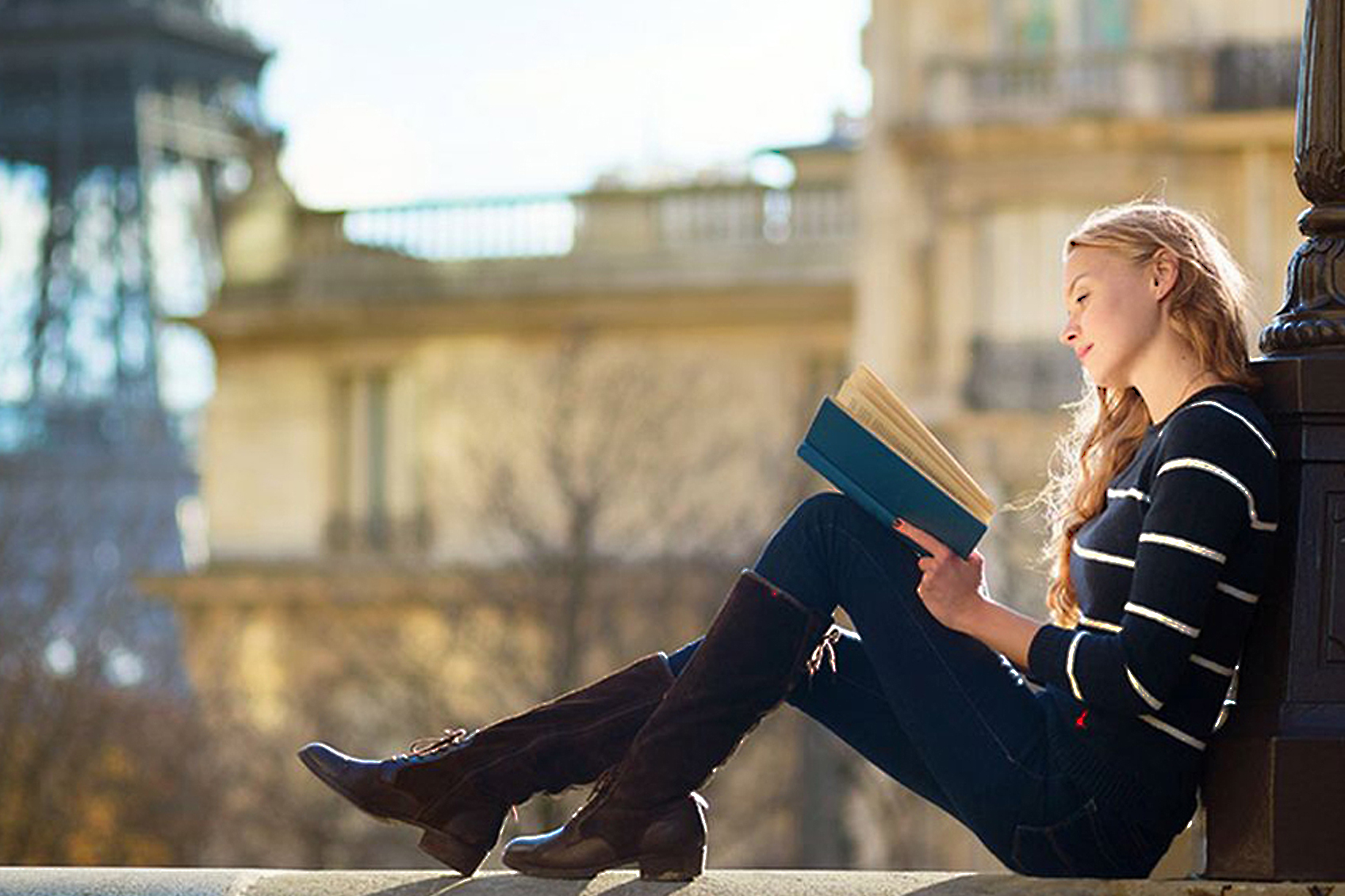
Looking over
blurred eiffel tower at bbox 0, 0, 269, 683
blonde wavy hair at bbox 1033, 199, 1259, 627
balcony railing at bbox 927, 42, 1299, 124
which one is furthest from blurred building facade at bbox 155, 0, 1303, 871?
blurred eiffel tower at bbox 0, 0, 269, 683

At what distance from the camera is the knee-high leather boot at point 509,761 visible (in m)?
6.28

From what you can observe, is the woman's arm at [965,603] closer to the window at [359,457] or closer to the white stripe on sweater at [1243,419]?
the white stripe on sweater at [1243,419]

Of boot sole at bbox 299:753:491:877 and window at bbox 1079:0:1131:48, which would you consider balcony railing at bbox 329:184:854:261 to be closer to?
window at bbox 1079:0:1131:48

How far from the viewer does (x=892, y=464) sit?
5.92 m

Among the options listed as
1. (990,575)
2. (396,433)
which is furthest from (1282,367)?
(396,433)

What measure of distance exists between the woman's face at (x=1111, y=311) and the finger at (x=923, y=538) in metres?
0.48

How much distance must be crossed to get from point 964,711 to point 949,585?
0.27 metres

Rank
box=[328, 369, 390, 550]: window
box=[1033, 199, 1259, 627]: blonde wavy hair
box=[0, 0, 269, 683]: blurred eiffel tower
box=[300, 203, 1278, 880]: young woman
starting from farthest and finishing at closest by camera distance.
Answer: box=[0, 0, 269, 683]: blurred eiffel tower, box=[328, 369, 390, 550]: window, box=[1033, 199, 1259, 627]: blonde wavy hair, box=[300, 203, 1278, 880]: young woman

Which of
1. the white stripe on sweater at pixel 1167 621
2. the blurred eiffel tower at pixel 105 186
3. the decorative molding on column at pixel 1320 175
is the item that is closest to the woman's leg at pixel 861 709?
the white stripe on sweater at pixel 1167 621

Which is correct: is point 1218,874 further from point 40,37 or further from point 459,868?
point 40,37

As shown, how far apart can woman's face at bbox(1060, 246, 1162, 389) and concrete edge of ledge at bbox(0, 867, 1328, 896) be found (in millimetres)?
1050

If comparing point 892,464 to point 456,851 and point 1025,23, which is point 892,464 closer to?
point 456,851

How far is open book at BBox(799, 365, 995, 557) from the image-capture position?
19.4 feet

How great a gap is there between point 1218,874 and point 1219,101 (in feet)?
77.6
